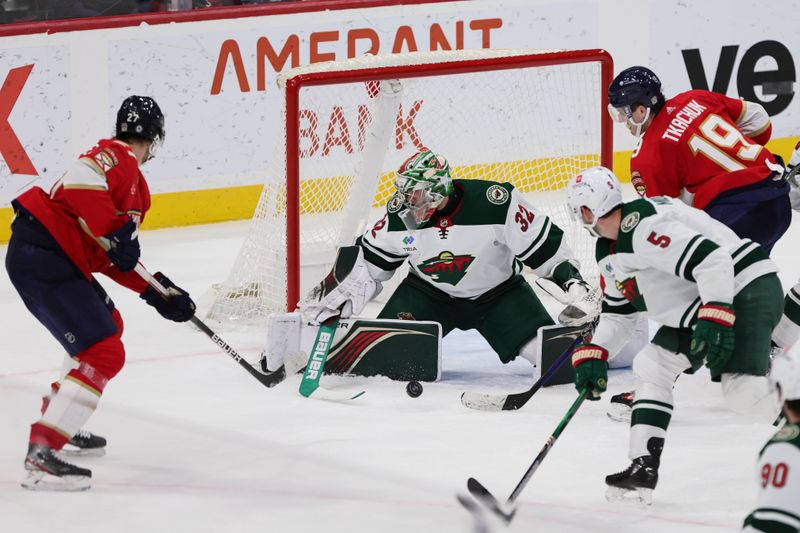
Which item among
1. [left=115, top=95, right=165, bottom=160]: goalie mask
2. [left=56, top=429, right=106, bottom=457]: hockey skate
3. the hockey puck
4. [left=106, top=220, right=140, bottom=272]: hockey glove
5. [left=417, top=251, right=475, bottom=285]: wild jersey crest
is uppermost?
[left=115, top=95, right=165, bottom=160]: goalie mask

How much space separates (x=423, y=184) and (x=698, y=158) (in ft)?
2.79

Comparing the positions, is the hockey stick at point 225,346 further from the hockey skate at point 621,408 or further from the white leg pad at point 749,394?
the white leg pad at point 749,394

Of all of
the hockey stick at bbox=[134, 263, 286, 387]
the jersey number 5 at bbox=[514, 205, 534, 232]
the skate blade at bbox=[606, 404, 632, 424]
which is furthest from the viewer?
the jersey number 5 at bbox=[514, 205, 534, 232]

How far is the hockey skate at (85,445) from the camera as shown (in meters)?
4.16

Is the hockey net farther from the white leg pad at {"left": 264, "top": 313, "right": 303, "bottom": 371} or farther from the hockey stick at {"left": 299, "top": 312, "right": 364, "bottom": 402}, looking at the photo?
the hockey stick at {"left": 299, "top": 312, "right": 364, "bottom": 402}

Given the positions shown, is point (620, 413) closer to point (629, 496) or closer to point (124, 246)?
point (629, 496)

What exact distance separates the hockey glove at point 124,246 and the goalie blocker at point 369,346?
1008 mm

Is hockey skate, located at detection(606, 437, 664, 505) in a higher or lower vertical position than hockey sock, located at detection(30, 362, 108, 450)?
lower

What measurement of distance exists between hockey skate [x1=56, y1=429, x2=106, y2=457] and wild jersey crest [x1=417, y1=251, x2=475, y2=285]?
49.6 inches

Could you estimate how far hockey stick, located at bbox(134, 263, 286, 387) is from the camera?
4129 mm

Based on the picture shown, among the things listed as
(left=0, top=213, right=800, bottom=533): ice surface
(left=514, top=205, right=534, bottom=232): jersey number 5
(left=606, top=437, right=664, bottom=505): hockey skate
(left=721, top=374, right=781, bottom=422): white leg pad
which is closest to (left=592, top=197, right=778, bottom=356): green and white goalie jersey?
(left=721, top=374, right=781, bottom=422): white leg pad

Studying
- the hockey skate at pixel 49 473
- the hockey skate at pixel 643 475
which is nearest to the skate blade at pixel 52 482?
the hockey skate at pixel 49 473

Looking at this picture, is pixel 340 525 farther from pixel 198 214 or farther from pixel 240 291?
pixel 198 214

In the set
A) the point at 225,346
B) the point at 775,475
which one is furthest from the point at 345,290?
the point at 775,475
